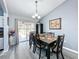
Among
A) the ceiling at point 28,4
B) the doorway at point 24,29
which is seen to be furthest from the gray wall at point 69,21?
the doorway at point 24,29

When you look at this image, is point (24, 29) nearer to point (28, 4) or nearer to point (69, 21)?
point (28, 4)

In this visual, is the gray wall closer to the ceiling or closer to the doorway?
the ceiling

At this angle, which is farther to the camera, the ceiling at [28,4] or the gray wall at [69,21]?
the ceiling at [28,4]

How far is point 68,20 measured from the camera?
491 cm

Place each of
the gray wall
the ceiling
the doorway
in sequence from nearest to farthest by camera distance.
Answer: the gray wall, the ceiling, the doorway

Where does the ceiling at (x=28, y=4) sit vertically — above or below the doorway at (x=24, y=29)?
above

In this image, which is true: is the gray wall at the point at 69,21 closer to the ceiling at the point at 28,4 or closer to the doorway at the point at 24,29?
the ceiling at the point at 28,4

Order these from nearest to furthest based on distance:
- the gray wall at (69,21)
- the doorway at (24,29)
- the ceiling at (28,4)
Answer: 1. the gray wall at (69,21)
2. the ceiling at (28,4)
3. the doorway at (24,29)

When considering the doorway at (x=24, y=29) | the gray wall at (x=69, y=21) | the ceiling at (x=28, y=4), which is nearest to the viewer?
the gray wall at (x=69, y=21)

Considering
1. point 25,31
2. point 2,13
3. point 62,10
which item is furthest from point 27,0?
point 25,31

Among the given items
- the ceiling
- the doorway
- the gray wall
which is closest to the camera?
the gray wall

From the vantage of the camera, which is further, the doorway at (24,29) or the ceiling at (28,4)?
the doorway at (24,29)

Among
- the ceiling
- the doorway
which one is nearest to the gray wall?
the ceiling

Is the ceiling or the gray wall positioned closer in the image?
the gray wall
